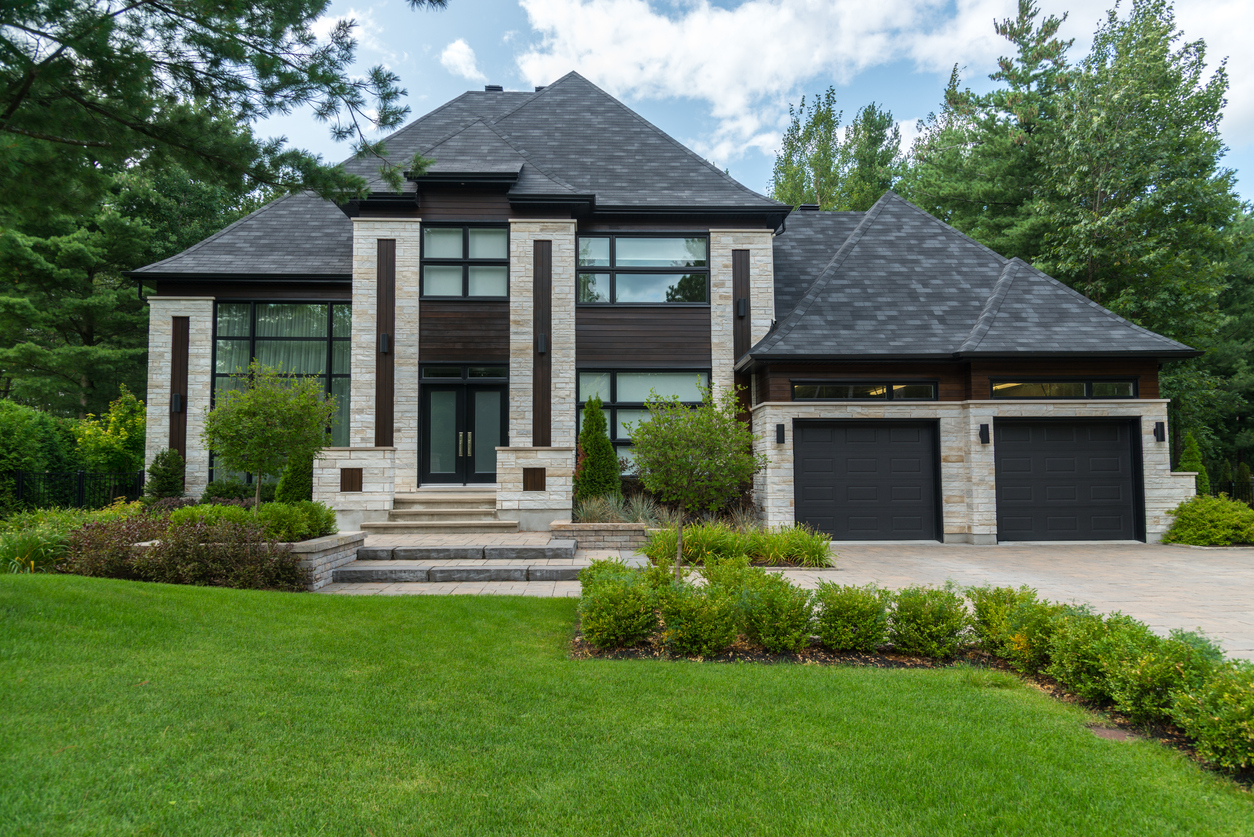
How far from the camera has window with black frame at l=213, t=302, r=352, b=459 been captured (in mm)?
13656

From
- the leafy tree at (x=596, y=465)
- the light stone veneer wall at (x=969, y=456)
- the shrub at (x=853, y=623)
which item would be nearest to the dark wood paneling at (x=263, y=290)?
the leafy tree at (x=596, y=465)

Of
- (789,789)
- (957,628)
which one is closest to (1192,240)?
(957,628)

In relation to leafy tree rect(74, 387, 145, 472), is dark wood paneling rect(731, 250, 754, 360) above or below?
above

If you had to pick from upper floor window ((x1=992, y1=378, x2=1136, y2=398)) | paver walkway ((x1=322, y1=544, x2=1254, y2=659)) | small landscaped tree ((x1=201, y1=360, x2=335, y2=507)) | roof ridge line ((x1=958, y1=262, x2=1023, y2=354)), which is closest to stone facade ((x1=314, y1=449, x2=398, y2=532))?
paver walkway ((x1=322, y1=544, x2=1254, y2=659))

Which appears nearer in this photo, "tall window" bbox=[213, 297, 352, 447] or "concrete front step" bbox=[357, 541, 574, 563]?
"concrete front step" bbox=[357, 541, 574, 563]

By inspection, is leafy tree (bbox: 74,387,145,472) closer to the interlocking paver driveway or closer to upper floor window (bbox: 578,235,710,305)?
upper floor window (bbox: 578,235,710,305)

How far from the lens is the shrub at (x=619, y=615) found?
4941 mm

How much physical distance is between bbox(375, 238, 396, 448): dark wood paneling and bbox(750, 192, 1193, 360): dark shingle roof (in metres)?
7.54

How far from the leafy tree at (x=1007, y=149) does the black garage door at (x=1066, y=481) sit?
865 centimetres

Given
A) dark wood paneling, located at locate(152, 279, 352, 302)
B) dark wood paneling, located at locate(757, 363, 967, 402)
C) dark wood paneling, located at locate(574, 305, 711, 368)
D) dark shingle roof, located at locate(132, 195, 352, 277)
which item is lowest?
dark wood paneling, located at locate(757, 363, 967, 402)

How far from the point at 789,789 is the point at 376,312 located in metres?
12.2

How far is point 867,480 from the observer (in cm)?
1140

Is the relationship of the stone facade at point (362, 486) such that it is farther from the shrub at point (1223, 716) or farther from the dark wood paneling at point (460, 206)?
the shrub at point (1223, 716)

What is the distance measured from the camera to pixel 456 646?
4852mm
